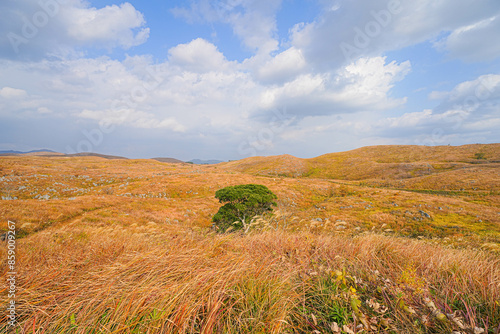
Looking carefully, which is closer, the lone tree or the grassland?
the grassland

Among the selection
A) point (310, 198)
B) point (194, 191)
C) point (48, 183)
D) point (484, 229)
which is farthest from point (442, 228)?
point (48, 183)

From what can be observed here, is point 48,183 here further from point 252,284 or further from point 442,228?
point 442,228

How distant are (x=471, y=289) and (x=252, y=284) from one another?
414 centimetres

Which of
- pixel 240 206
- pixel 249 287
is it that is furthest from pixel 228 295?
pixel 240 206

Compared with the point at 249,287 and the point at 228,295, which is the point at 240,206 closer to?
the point at 249,287

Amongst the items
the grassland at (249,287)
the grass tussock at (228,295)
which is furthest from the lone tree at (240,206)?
the grass tussock at (228,295)

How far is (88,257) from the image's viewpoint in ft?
13.5

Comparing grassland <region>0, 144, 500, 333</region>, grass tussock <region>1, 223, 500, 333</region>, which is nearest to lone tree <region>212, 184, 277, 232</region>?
grassland <region>0, 144, 500, 333</region>

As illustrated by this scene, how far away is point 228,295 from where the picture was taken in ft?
9.52

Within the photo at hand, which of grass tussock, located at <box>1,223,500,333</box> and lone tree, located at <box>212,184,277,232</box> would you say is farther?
lone tree, located at <box>212,184,277,232</box>

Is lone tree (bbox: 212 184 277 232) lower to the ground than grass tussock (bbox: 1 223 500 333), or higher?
lower

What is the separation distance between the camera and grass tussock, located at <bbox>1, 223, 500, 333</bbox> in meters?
2.50

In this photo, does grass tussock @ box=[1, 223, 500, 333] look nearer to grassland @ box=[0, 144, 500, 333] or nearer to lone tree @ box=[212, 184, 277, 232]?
grassland @ box=[0, 144, 500, 333]

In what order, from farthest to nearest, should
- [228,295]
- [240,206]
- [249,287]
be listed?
1. [240,206]
2. [249,287]
3. [228,295]
